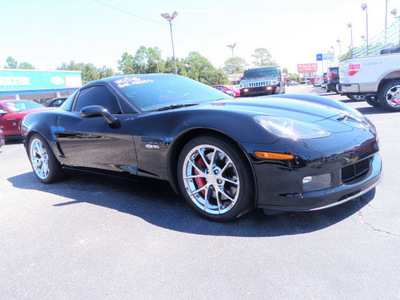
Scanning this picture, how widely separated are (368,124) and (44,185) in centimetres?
383

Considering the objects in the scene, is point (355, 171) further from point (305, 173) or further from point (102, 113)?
point (102, 113)

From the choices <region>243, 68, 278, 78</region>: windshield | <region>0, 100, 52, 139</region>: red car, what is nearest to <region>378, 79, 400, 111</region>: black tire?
<region>243, 68, 278, 78</region>: windshield

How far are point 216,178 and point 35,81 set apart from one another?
3805 centimetres

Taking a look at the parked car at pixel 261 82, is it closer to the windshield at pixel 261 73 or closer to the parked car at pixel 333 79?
the windshield at pixel 261 73

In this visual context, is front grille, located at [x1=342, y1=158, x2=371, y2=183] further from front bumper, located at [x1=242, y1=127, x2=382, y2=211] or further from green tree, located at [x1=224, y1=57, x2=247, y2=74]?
green tree, located at [x1=224, y1=57, x2=247, y2=74]

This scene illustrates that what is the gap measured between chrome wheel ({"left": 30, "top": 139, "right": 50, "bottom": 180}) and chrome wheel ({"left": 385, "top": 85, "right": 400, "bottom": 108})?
7.70 meters

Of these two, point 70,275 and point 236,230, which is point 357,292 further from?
point 70,275

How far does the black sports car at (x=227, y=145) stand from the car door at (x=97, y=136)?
0.04 ft

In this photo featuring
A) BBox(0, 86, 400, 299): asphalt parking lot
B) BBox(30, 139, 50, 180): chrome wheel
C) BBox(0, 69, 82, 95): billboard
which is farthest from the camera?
BBox(0, 69, 82, 95): billboard

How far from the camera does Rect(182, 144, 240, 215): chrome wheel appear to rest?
2.56 m

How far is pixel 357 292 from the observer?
1684 millimetres

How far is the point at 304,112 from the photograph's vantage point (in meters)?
Answer: 2.82

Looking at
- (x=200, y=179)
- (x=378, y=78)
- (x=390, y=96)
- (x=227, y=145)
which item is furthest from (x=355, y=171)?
(x=390, y=96)

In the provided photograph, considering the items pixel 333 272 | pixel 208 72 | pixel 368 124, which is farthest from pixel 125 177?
pixel 208 72
